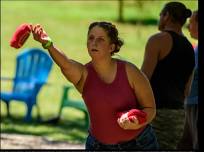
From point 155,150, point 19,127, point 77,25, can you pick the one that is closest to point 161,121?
point 155,150

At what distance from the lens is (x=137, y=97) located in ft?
13.4

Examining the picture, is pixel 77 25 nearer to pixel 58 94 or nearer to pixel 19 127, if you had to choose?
pixel 58 94

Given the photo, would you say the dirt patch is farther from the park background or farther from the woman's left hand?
the woman's left hand

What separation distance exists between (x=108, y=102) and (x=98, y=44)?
35 centimetres

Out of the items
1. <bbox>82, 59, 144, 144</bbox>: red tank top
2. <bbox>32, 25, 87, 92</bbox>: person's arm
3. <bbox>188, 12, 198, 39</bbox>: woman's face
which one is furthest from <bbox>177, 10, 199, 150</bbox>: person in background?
<bbox>32, 25, 87, 92</bbox>: person's arm

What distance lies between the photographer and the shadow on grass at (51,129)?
9.16m

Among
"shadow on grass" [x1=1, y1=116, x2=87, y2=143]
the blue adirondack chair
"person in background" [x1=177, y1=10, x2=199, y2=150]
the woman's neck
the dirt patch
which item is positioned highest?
the woman's neck

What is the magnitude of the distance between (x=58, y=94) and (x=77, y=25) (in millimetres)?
8009

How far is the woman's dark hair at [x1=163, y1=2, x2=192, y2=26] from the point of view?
5227 millimetres

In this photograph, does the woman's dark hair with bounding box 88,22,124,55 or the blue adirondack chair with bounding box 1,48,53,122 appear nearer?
the woman's dark hair with bounding box 88,22,124,55

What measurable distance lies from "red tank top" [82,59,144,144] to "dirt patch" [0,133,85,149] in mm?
4005

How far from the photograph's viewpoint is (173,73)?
5.27 metres

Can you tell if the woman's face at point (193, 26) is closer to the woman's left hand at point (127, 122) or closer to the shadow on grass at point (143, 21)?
the woman's left hand at point (127, 122)

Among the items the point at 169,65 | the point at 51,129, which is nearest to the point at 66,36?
the point at 51,129
